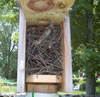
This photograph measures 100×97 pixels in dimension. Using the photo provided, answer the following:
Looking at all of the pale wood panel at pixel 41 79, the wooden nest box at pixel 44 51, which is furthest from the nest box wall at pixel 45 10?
the pale wood panel at pixel 41 79

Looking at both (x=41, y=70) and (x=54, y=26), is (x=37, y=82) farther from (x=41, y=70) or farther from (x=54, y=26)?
(x=54, y=26)

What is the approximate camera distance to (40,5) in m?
1.08

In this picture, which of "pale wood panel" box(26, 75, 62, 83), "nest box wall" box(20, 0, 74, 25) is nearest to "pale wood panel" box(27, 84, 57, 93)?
A: "pale wood panel" box(26, 75, 62, 83)

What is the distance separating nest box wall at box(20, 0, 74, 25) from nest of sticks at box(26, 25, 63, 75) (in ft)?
0.41

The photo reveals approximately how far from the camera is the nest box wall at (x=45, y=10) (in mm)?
1034

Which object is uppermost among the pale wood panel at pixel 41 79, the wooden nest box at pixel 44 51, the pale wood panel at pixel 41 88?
the wooden nest box at pixel 44 51

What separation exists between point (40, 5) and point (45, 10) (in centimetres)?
8

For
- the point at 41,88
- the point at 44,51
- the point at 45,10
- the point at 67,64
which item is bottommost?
the point at 41,88

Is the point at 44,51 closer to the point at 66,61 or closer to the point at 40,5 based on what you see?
the point at 66,61

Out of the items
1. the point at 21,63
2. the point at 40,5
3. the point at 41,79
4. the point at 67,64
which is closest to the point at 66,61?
the point at 67,64

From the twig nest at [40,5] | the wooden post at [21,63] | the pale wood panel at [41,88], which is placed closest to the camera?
the twig nest at [40,5]

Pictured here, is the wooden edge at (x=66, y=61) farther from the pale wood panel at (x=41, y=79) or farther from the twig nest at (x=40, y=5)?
the twig nest at (x=40, y=5)

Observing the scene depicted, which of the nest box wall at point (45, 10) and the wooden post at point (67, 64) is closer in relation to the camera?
the nest box wall at point (45, 10)

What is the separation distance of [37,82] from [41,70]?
0.11m
